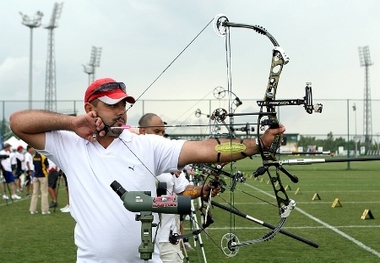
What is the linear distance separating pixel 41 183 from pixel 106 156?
41.5 feet

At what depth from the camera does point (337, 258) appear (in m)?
9.12

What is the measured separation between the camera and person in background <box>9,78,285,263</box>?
127 inches

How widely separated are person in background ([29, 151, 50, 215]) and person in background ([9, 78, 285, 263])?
12087 millimetres

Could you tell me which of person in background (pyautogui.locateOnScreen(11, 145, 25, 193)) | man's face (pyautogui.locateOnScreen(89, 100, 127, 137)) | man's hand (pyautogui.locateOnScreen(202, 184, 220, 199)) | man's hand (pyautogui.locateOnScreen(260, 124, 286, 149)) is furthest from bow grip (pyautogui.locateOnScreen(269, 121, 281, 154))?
person in background (pyautogui.locateOnScreen(11, 145, 25, 193))

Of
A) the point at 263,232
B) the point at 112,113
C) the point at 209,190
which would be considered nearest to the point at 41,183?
the point at 263,232

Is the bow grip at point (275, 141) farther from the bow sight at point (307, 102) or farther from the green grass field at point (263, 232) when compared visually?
the green grass field at point (263, 232)

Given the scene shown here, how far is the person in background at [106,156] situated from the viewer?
10.6ft

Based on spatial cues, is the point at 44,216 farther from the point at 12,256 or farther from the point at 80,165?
the point at 80,165

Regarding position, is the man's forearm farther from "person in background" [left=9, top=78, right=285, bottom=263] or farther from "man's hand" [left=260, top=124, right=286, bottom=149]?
"man's hand" [left=260, top=124, right=286, bottom=149]

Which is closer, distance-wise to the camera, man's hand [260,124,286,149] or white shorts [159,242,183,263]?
man's hand [260,124,286,149]

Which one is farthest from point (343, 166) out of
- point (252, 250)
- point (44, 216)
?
point (252, 250)

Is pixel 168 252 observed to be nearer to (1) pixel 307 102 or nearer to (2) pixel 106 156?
(2) pixel 106 156

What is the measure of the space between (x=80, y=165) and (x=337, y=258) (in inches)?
260

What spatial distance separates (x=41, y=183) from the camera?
15.5m
